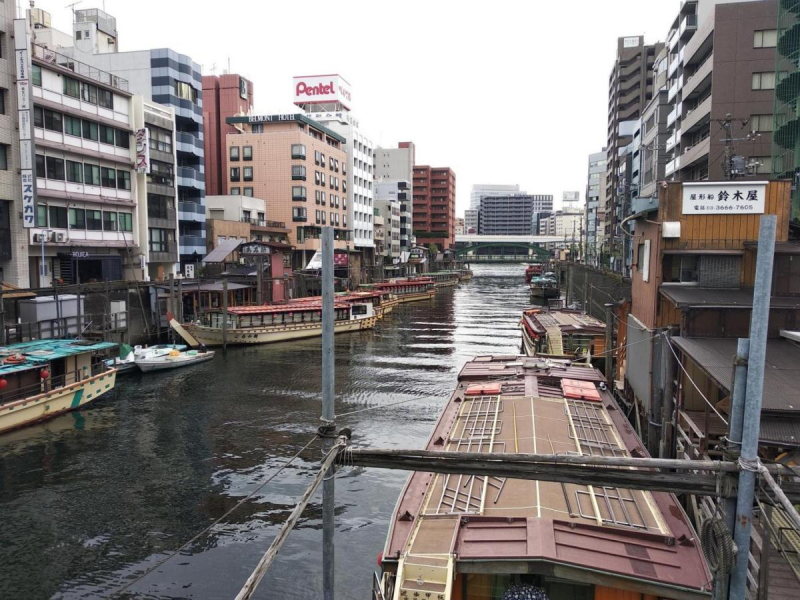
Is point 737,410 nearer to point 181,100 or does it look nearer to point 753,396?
point 753,396

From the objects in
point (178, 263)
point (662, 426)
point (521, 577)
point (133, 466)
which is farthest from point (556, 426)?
point (178, 263)

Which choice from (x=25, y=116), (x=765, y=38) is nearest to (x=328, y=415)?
(x=25, y=116)

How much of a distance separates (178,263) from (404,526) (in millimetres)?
60196

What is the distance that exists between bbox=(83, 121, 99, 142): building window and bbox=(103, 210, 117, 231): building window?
21.2ft

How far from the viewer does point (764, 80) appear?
52.0m

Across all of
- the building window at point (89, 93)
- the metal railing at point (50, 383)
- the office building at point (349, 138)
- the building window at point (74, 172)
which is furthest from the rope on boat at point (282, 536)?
the office building at point (349, 138)

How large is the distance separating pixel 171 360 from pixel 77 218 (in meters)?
17.9

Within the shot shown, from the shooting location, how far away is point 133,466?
77.7ft

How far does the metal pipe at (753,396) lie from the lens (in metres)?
5.12

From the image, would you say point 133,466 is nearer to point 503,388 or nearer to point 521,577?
point 503,388

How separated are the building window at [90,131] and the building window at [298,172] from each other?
38617mm

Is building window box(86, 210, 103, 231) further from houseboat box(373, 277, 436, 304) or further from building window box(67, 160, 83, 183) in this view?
houseboat box(373, 277, 436, 304)

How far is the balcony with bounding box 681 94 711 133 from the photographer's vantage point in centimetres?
5434

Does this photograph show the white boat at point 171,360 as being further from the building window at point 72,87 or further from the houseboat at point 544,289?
the houseboat at point 544,289
